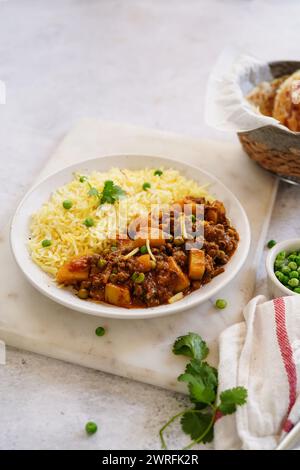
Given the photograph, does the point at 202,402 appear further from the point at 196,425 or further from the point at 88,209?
the point at 88,209

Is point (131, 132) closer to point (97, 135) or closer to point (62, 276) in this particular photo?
point (97, 135)

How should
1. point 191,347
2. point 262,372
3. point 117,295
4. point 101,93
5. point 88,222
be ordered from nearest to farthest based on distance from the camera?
point 262,372
point 191,347
point 117,295
point 88,222
point 101,93

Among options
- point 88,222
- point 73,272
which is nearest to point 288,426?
point 73,272

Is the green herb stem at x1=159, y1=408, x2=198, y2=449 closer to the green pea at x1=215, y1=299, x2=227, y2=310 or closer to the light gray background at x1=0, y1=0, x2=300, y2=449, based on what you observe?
the light gray background at x1=0, y1=0, x2=300, y2=449

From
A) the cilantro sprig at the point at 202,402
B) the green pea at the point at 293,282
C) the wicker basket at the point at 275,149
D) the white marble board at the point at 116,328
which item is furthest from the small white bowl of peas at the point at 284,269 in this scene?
the wicker basket at the point at 275,149

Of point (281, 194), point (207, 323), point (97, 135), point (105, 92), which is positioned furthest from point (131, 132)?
point (207, 323)

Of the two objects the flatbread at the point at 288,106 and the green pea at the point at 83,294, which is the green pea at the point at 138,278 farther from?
the flatbread at the point at 288,106
